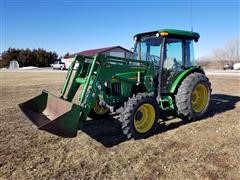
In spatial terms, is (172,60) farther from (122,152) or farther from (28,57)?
(28,57)

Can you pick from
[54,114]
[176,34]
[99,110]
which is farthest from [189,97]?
[54,114]

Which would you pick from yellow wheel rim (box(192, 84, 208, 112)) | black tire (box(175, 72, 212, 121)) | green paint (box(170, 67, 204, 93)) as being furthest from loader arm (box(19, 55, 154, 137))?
yellow wheel rim (box(192, 84, 208, 112))

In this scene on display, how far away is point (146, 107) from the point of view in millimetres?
5684

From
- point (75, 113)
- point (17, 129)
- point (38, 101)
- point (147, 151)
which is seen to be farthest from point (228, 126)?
point (17, 129)

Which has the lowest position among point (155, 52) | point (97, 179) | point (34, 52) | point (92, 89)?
point (97, 179)

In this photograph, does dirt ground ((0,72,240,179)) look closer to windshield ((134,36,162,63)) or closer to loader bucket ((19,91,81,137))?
loader bucket ((19,91,81,137))

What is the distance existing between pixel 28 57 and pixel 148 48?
186ft

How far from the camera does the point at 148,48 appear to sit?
22.7 ft

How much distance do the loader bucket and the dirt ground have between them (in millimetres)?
454

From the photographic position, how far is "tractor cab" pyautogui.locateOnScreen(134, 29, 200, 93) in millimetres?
6445

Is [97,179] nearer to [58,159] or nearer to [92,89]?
[58,159]

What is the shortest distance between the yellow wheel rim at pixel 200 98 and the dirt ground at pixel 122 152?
50cm

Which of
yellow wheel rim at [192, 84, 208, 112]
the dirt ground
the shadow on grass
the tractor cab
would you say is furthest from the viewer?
yellow wheel rim at [192, 84, 208, 112]

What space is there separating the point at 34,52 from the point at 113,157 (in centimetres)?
5956
